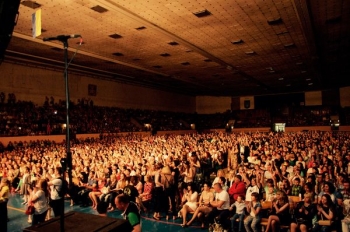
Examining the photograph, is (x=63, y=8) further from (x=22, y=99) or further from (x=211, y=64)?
(x=22, y=99)

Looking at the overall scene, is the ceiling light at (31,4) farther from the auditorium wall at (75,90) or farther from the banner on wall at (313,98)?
the banner on wall at (313,98)

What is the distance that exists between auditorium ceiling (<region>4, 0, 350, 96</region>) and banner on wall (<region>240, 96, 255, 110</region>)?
16.9 m

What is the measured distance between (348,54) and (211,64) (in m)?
9.30

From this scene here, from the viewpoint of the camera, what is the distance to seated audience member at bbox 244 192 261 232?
580 centimetres

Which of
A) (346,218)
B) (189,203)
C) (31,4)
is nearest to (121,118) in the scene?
(31,4)

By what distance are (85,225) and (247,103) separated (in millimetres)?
Result: 41050

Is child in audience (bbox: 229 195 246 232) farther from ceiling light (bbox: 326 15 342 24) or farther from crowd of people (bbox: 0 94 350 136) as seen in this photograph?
ceiling light (bbox: 326 15 342 24)

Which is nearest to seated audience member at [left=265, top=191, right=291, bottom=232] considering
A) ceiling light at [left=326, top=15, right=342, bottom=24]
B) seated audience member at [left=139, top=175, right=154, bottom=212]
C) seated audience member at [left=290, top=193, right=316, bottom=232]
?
seated audience member at [left=290, top=193, right=316, bottom=232]

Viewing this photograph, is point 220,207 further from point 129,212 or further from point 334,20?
point 334,20

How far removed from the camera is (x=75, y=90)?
2527cm

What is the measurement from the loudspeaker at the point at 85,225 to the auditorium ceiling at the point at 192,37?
8.79 m

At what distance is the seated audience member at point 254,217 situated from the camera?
580 centimetres

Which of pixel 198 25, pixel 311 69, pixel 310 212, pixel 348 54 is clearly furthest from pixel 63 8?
pixel 311 69

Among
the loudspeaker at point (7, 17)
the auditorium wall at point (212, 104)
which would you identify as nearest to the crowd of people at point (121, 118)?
Answer: the auditorium wall at point (212, 104)
